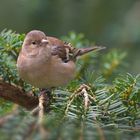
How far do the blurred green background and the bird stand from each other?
2.32ft

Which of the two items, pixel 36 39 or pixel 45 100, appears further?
pixel 36 39

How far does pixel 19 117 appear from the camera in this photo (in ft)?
4.25

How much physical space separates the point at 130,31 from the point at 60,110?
2080mm

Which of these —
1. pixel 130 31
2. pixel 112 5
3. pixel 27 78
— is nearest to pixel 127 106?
pixel 27 78

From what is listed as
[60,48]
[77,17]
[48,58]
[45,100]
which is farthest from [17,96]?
[77,17]

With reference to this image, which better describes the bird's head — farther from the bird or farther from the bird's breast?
the bird's breast

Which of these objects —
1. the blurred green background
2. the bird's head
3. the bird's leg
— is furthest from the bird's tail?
the bird's leg

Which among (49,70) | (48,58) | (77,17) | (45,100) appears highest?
(77,17)

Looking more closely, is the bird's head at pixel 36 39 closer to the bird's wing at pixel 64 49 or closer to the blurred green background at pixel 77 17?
the bird's wing at pixel 64 49

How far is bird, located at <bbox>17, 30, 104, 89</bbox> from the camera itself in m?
2.84

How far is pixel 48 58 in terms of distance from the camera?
122 inches

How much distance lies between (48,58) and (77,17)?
1.16 m

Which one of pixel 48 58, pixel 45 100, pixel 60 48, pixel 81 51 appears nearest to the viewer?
pixel 45 100

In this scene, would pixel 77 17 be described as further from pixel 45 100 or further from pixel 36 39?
pixel 45 100
